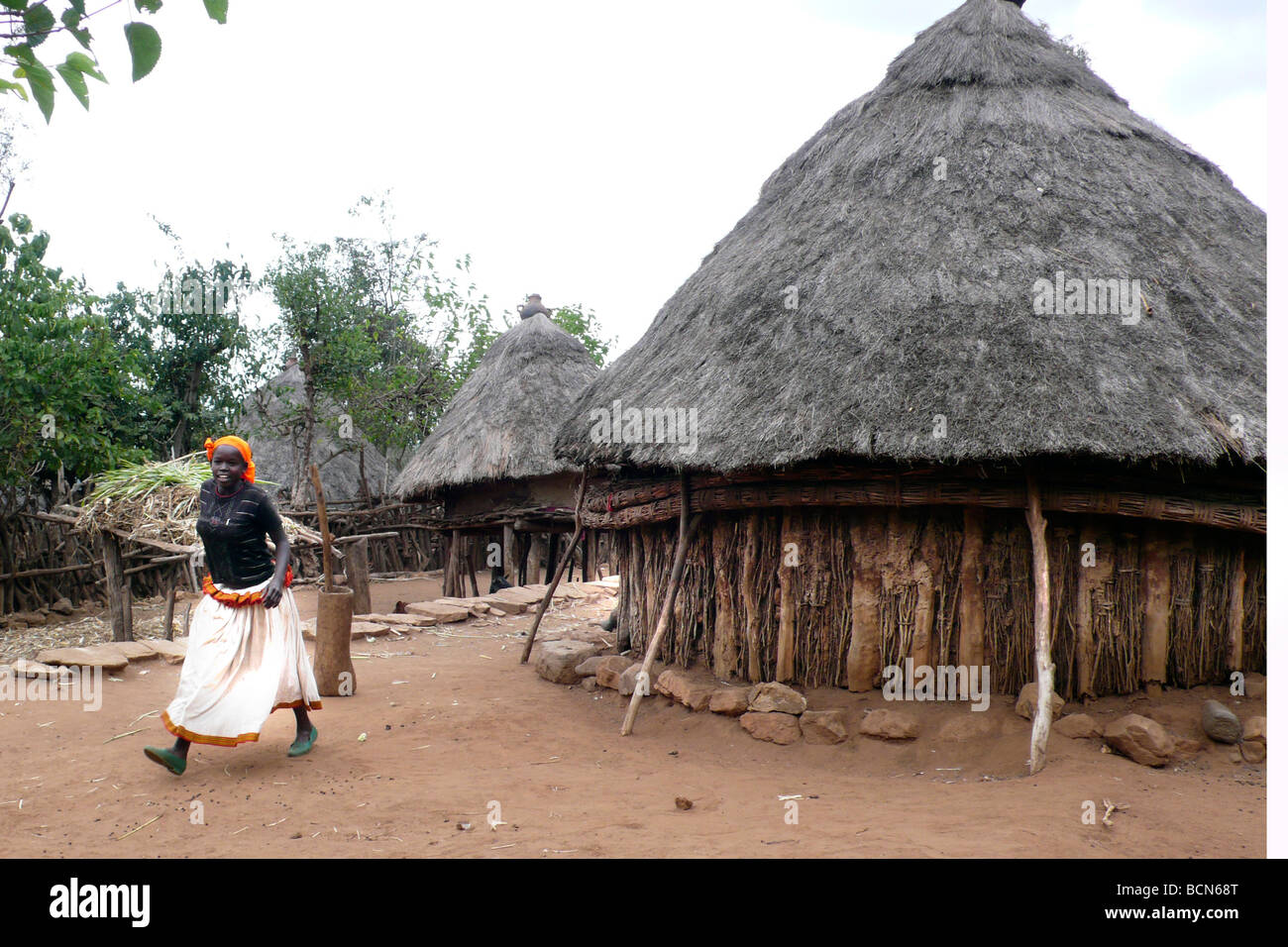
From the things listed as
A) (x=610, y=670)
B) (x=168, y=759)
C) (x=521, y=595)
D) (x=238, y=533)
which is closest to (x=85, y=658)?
(x=168, y=759)

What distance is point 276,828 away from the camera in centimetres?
391

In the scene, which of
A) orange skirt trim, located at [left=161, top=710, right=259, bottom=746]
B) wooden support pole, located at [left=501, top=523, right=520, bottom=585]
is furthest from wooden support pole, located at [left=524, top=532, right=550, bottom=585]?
orange skirt trim, located at [left=161, top=710, right=259, bottom=746]

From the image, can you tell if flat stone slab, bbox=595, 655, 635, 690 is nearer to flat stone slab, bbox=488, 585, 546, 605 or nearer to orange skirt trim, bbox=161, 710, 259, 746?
orange skirt trim, bbox=161, 710, 259, 746

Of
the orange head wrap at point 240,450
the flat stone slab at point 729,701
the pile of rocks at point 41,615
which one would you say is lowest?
the pile of rocks at point 41,615

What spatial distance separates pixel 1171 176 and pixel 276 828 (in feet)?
23.6

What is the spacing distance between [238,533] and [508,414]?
9538 millimetres

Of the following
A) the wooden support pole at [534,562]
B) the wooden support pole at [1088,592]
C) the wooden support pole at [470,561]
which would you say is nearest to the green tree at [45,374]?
the wooden support pole at [470,561]

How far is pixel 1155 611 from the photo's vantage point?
5.28 meters

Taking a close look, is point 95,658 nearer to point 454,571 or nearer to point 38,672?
point 38,672

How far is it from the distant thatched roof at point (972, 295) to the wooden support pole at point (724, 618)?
0.76m

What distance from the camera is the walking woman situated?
14.7 feet

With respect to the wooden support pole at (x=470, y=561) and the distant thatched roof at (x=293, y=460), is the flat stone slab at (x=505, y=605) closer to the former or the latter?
the wooden support pole at (x=470, y=561)

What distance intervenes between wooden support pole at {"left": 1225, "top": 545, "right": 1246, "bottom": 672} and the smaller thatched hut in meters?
9.22

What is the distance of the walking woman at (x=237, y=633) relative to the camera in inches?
176
